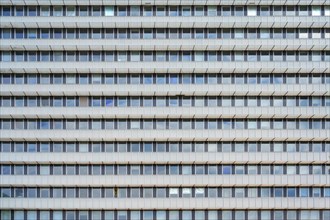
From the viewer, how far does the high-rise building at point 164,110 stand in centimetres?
5306

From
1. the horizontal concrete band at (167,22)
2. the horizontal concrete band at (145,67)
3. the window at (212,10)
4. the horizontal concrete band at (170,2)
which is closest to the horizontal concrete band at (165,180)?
the horizontal concrete band at (145,67)

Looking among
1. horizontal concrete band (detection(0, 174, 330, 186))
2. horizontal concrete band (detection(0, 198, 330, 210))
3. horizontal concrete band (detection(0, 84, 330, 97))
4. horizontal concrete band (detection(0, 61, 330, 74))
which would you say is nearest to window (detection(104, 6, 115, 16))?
horizontal concrete band (detection(0, 61, 330, 74))

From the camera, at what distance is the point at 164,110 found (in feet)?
175

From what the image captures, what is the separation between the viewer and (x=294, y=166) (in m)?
53.9

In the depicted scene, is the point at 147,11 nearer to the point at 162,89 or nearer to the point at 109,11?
the point at 109,11

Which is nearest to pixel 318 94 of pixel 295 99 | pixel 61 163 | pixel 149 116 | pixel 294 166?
pixel 295 99

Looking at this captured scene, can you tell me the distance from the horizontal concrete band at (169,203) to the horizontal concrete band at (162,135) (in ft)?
18.9

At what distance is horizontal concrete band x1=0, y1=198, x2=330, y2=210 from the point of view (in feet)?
173

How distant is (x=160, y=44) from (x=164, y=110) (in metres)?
6.33

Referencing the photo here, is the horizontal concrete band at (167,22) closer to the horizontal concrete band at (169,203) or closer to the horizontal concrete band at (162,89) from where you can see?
the horizontal concrete band at (162,89)

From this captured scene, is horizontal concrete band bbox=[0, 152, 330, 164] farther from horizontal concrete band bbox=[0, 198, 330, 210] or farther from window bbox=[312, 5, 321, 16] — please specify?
window bbox=[312, 5, 321, 16]

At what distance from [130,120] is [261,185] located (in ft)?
45.8

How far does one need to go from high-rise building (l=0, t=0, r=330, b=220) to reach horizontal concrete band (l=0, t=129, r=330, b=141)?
99 millimetres

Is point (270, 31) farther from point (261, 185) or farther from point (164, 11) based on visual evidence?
point (261, 185)
